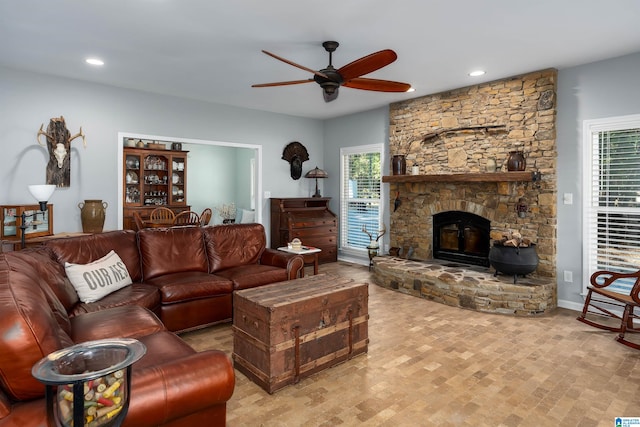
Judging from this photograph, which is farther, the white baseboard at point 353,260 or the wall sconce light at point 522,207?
the white baseboard at point 353,260

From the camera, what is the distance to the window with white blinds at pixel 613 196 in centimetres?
394

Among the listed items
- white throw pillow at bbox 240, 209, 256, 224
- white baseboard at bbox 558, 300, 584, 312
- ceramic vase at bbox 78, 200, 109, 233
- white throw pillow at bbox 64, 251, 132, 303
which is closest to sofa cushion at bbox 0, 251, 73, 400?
white throw pillow at bbox 64, 251, 132, 303

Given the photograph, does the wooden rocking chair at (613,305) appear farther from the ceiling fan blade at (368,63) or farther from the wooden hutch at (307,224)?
the wooden hutch at (307,224)

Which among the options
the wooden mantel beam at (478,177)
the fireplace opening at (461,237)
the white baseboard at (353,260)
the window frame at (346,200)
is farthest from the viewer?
the white baseboard at (353,260)

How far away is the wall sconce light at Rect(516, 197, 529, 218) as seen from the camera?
4605 mm

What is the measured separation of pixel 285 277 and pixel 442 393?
215 cm

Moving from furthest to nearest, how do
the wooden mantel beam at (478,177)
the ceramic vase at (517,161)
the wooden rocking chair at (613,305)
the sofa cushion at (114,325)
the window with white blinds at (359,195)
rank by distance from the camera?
1. the window with white blinds at (359,195)
2. the ceramic vase at (517,161)
3. the wooden mantel beam at (478,177)
4. the wooden rocking chair at (613,305)
5. the sofa cushion at (114,325)

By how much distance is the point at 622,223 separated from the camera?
4023mm

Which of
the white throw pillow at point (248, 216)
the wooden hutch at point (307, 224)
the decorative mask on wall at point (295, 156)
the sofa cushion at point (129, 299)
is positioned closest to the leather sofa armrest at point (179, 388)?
the sofa cushion at point (129, 299)

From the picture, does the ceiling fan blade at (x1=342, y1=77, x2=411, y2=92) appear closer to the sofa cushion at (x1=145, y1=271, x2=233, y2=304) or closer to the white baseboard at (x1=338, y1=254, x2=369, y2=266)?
the sofa cushion at (x1=145, y1=271, x2=233, y2=304)

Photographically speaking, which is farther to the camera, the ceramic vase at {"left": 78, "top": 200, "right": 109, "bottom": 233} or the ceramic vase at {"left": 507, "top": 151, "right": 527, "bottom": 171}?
the ceramic vase at {"left": 78, "top": 200, "right": 109, "bottom": 233}

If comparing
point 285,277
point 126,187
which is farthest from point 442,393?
point 126,187

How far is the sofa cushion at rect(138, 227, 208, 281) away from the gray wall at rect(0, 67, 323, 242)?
5.18 ft

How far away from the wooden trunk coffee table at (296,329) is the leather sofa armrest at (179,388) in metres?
0.83
